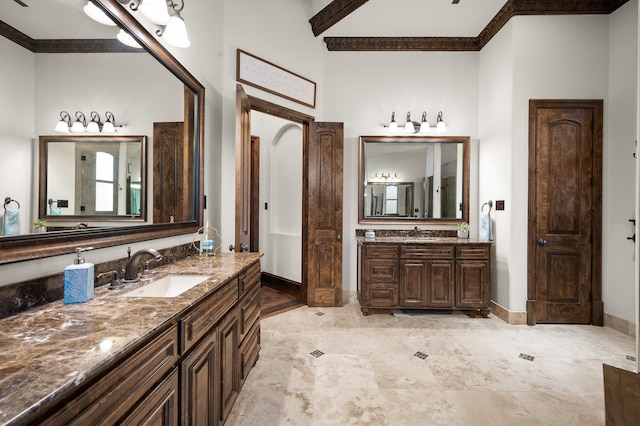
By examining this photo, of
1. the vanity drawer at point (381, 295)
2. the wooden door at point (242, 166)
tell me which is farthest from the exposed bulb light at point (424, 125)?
the wooden door at point (242, 166)

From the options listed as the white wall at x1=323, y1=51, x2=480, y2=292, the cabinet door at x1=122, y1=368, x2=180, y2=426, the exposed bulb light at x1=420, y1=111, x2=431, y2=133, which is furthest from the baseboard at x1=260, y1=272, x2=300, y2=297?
the cabinet door at x1=122, y1=368, x2=180, y2=426

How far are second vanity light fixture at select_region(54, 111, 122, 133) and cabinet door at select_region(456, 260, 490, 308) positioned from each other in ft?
11.5

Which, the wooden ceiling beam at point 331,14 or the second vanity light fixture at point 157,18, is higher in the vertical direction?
the wooden ceiling beam at point 331,14

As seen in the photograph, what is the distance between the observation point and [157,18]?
5.91 feet

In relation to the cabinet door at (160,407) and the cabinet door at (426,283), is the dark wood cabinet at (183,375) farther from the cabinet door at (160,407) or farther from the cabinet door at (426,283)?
the cabinet door at (426,283)

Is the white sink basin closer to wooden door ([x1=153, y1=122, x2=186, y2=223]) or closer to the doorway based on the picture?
wooden door ([x1=153, y1=122, x2=186, y2=223])

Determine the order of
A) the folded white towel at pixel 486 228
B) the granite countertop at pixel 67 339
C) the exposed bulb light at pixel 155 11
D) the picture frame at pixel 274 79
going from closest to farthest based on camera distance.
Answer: the granite countertop at pixel 67 339 < the exposed bulb light at pixel 155 11 < the picture frame at pixel 274 79 < the folded white towel at pixel 486 228

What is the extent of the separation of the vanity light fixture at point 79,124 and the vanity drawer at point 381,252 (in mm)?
2813

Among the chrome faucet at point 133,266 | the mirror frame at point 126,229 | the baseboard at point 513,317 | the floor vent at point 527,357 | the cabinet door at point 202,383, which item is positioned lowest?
the floor vent at point 527,357

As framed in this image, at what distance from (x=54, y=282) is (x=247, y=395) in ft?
4.54

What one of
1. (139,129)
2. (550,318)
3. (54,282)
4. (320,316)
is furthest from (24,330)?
(550,318)

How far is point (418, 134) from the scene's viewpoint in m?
3.99

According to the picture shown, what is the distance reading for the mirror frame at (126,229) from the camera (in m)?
1.13

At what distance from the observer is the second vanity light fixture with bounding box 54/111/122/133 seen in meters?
1.32
